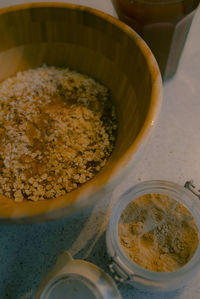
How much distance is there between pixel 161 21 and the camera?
1.70ft

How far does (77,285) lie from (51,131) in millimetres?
277

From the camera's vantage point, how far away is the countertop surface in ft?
1.63

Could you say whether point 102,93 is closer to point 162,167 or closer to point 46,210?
point 162,167

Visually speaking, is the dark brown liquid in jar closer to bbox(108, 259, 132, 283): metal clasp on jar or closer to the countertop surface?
the countertop surface

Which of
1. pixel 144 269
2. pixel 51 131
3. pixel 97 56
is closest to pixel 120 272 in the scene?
pixel 144 269

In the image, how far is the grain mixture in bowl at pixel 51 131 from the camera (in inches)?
20.4

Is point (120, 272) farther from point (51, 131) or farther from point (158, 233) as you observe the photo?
point (51, 131)

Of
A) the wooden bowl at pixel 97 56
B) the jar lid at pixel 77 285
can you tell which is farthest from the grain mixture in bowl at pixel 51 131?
the jar lid at pixel 77 285

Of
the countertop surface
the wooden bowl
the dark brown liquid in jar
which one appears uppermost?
the dark brown liquid in jar

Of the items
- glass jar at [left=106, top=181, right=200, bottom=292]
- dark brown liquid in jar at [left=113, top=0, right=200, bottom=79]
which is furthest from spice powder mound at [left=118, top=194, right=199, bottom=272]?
dark brown liquid in jar at [left=113, top=0, right=200, bottom=79]

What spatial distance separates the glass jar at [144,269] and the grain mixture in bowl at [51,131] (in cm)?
8

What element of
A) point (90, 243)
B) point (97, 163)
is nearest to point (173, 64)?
point (97, 163)

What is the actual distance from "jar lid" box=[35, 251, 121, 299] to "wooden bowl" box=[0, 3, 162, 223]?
11cm

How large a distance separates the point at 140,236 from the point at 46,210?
172mm
